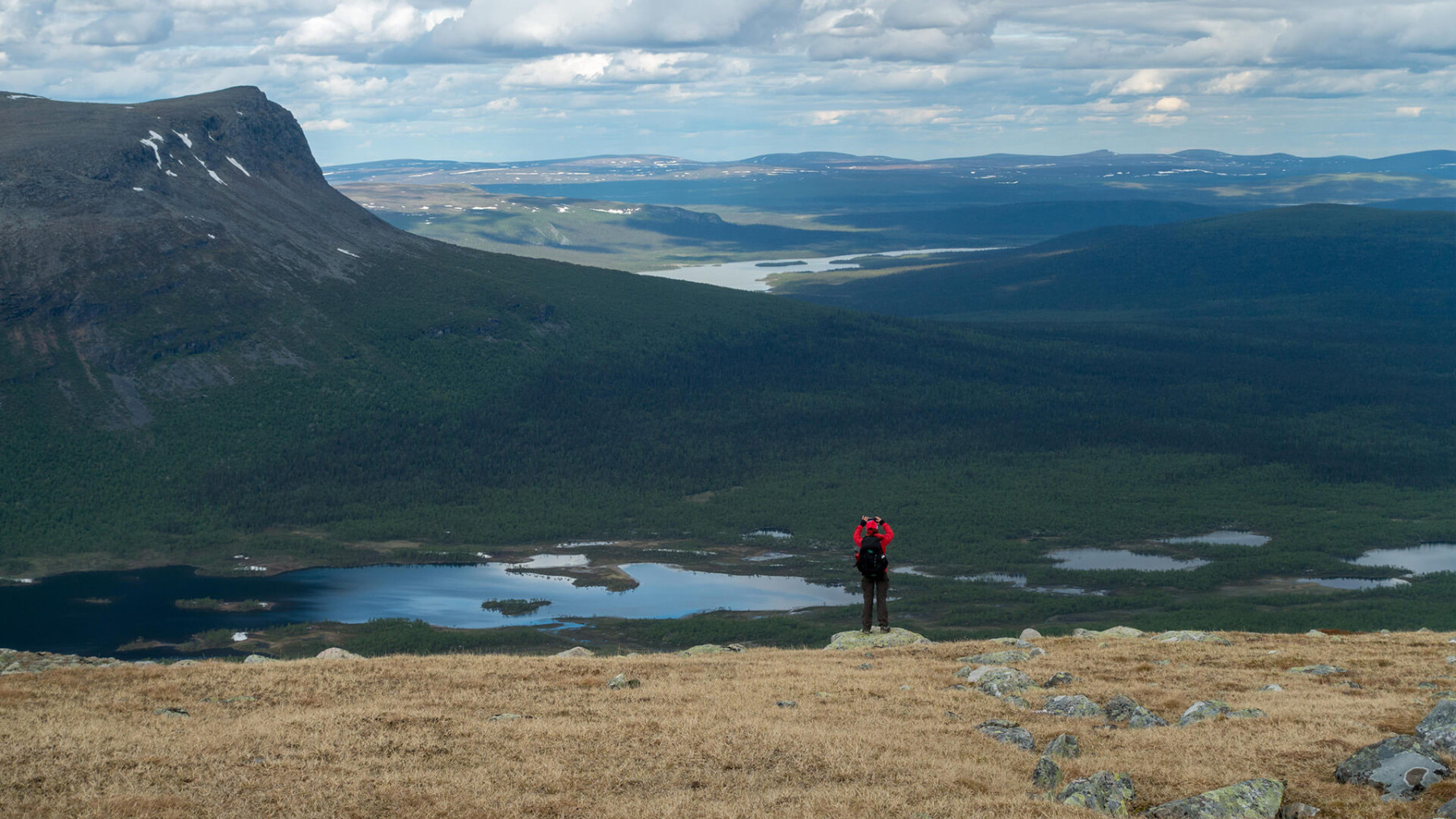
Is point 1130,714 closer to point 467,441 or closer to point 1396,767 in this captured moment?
point 1396,767

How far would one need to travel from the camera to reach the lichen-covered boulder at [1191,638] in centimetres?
4131

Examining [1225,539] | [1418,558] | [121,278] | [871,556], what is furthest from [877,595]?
[121,278]

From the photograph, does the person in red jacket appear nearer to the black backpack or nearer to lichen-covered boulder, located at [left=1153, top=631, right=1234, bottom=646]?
the black backpack

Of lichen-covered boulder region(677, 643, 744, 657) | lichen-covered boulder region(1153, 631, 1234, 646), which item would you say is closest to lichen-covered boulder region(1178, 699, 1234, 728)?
lichen-covered boulder region(1153, 631, 1234, 646)

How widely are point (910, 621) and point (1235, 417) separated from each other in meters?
111

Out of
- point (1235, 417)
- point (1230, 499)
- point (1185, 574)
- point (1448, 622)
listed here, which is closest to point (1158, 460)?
point (1230, 499)

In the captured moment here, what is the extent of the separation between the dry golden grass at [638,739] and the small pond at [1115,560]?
83842mm

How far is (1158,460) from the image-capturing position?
160000 mm

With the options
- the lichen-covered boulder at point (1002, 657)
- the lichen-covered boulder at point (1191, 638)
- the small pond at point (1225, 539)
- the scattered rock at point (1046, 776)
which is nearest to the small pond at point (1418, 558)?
the small pond at point (1225, 539)

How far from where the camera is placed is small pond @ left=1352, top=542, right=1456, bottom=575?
393 feet

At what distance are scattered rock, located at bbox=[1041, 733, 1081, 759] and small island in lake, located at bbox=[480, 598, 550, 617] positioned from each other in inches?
3189

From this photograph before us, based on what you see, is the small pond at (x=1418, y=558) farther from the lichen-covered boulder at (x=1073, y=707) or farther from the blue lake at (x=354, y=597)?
the lichen-covered boulder at (x=1073, y=707)

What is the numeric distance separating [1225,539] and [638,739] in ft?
379

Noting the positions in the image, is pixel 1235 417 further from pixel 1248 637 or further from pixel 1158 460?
pixel 1248 637
